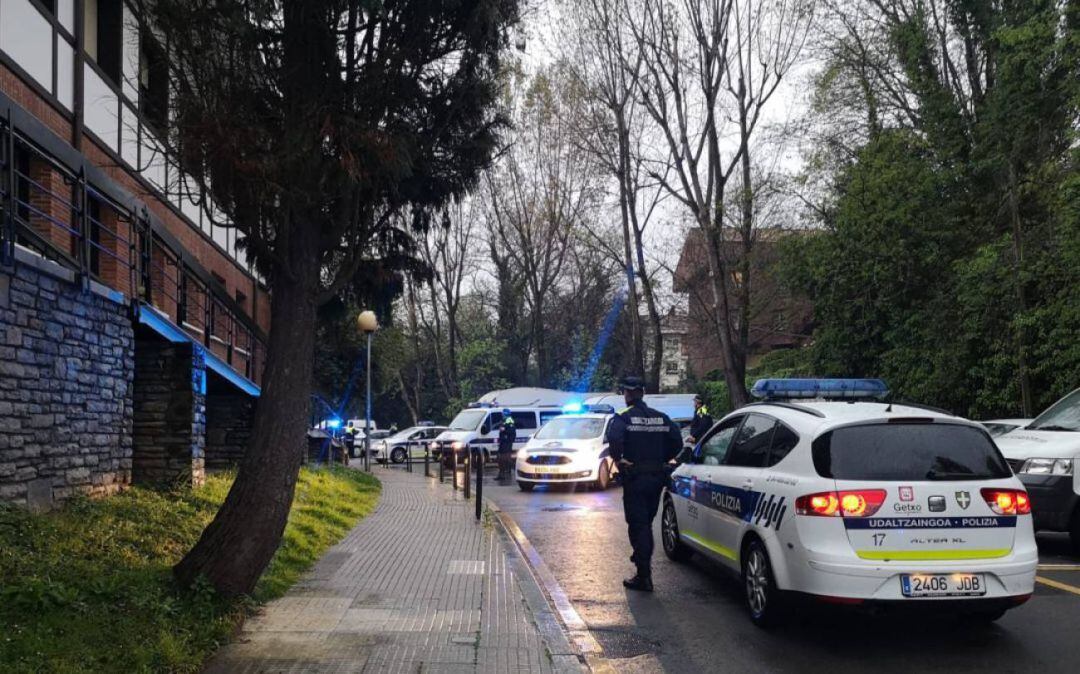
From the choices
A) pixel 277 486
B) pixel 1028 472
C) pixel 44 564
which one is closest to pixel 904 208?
pixel 1028 472

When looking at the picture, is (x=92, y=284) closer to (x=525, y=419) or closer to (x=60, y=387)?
(x=60, y=387)

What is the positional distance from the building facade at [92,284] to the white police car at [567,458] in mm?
6175

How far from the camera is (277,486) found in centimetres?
691

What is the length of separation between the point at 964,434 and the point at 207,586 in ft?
18.5

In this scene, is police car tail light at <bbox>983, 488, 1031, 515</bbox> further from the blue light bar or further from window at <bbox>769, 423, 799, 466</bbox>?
the blue light bar

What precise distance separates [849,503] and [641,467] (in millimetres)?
2433

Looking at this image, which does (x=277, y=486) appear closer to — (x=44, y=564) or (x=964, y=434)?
(x=44, y=564)

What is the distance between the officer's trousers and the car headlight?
4615mm

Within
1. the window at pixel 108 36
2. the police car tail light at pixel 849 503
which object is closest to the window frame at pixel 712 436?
the police car tail light at pixel 849 503

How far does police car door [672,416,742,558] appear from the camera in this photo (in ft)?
26.3

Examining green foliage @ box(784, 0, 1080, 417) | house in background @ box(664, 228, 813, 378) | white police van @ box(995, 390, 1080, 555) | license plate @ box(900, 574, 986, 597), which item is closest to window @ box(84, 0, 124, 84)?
license plate @ box(900, 574, 986, 597)

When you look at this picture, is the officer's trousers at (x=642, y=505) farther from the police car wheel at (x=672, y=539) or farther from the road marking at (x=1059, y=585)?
the road marking at (x=1059, y=585)

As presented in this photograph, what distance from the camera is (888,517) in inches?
235

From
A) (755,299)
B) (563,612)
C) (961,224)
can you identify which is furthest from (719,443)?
(755,299)
